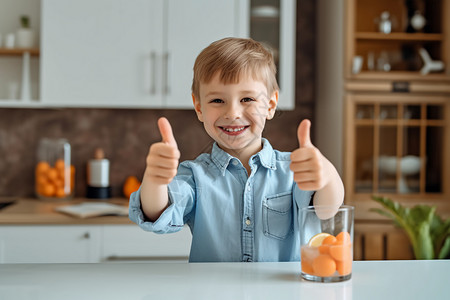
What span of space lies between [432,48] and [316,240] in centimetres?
180

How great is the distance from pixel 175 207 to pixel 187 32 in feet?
4.69

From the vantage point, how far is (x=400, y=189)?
83.1 inches

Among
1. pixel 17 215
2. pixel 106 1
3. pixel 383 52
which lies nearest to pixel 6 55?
pixel 106 1

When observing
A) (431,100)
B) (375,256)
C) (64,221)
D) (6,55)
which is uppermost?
(6,55)

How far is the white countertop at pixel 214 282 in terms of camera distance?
0.62m

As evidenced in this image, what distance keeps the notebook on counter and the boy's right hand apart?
1.37 meters

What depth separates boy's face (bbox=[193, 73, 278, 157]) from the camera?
2.56ft

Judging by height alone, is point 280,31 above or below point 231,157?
above

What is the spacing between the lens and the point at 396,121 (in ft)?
6.91

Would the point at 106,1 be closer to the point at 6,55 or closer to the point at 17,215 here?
the point at 6,55

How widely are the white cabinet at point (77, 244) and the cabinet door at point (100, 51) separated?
1.80 feet

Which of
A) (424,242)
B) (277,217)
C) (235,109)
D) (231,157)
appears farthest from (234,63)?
(424,242)

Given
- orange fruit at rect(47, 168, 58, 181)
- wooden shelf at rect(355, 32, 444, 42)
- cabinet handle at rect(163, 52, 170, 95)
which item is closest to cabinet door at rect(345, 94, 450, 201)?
wooden shelf at rect(355, 32, 444, 42)

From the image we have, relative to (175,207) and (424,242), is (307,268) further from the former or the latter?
(424,242)
